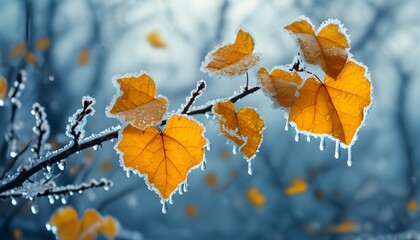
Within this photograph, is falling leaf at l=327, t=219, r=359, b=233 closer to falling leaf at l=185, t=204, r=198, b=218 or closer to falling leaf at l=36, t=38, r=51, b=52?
falling leaf at l=185, t=204, r=198, b=218

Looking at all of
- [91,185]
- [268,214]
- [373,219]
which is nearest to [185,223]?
[268,214]

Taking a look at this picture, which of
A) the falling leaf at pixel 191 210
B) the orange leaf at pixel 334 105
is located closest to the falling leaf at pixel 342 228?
the falling leaf at pixel 191 210

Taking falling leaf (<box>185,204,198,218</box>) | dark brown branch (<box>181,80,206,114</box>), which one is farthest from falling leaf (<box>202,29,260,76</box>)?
falling leaf (<box>185,204,198,218</box>)

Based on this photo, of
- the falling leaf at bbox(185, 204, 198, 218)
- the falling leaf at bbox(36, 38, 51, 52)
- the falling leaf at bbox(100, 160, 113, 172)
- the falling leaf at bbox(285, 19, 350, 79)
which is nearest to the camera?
the falling leaf at bbox(285, 19, 350, 79)

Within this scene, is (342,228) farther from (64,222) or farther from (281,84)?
(281,84)

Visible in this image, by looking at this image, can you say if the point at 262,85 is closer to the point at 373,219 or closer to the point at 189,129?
the point at 189,129

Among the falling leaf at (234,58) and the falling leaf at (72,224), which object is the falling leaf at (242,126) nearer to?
the falling leaf at (234,58)
